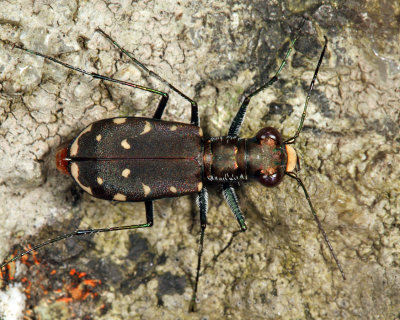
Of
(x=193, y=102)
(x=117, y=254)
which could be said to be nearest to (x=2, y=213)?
(x=117, y=254)

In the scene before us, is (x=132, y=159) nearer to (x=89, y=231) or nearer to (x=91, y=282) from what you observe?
(x=89, y=231)

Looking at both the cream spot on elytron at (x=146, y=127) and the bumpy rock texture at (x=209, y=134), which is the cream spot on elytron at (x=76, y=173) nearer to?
the bumpy rock texture at (x=209, y=134)

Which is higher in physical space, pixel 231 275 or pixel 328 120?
pixel 328 120

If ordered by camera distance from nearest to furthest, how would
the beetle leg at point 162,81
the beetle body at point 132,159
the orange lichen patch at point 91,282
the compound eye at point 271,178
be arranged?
the beetle body at point 132,159, the compound eye at point 271,178, the beetle leg at point 162,81, the orange lichen patch at point 91,282

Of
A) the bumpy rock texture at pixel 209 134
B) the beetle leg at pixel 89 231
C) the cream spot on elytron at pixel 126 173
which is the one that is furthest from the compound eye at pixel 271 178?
the cream spot on elytron at pixel 126 173

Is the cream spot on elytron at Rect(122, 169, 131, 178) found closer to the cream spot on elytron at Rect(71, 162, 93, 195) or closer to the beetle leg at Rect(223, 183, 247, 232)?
the cream spot on elytron at Rect(71, 162, 93, 195)

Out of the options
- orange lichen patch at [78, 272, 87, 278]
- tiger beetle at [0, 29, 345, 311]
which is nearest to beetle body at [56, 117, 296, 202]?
tiger beetle at [0, 29, 345, 311]

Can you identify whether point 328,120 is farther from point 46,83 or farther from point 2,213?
point 2,213
